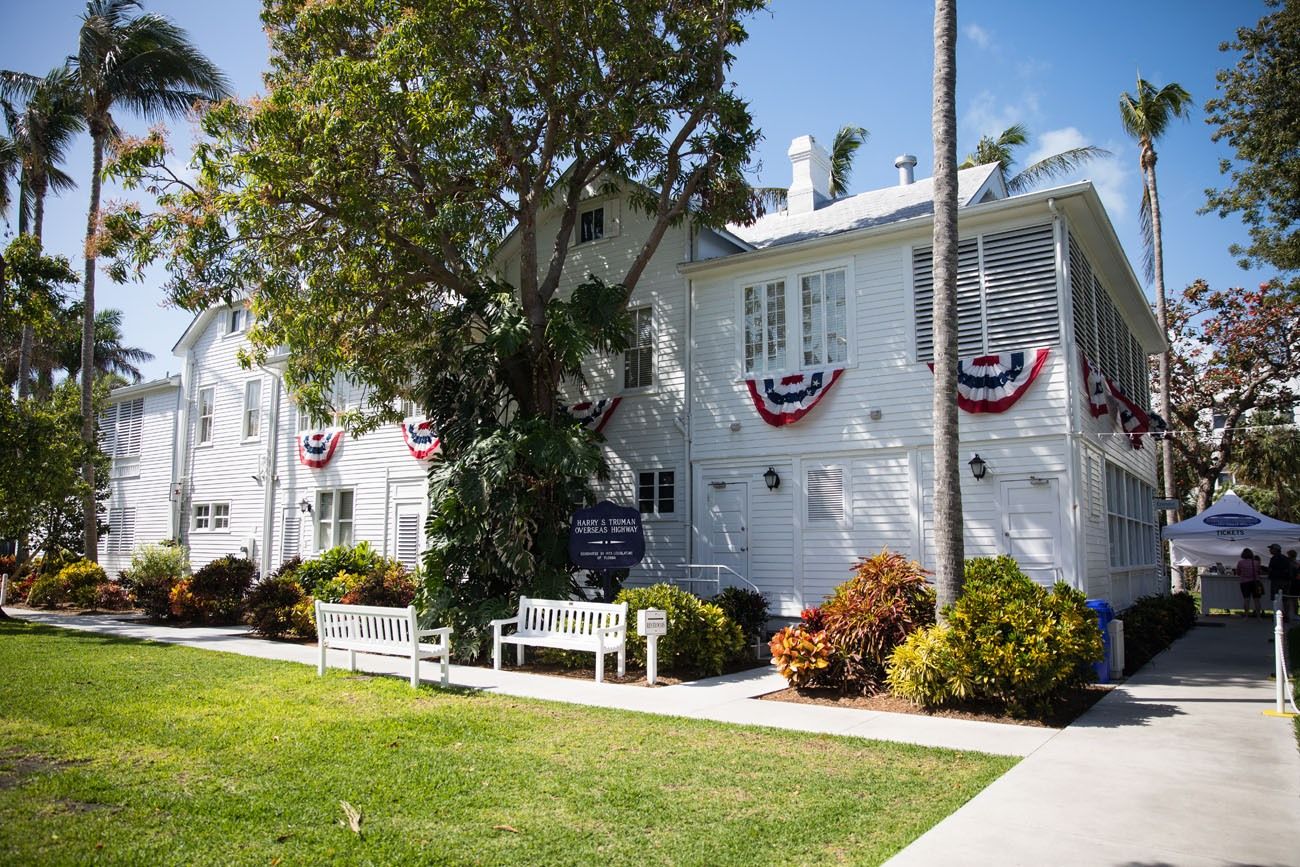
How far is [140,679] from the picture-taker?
10086 mm

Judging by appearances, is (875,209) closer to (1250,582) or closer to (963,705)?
(963,705)

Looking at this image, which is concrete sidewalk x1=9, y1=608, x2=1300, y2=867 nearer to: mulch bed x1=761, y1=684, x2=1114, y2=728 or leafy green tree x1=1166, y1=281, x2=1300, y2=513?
Answer: mulch bed x1=761, y1=684, x2=1114, y2=728

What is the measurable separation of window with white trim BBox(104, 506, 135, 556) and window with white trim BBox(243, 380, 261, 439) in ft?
22.7

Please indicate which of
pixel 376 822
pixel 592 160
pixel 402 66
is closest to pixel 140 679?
pixel 376 822

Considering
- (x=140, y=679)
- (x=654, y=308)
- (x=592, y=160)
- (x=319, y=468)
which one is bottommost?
(x=140, y=679)

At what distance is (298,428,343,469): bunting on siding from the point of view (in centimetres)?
2109

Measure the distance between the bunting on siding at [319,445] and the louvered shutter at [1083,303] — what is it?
16.2m

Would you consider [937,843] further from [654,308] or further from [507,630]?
[654,308]

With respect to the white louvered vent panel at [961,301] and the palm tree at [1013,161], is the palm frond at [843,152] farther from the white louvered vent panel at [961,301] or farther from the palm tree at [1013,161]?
the white louvered vent panel at [961,301]

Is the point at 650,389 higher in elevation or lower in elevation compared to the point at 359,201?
lower

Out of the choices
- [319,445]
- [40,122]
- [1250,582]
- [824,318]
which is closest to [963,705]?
[824,318]

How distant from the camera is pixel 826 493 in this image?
14.0m

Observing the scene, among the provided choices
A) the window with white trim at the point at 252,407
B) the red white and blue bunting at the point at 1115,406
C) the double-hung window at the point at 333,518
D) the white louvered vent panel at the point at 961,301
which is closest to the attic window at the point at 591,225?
the white louvered vent panel at the point at 961,301

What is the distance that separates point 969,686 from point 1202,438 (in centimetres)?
2749
